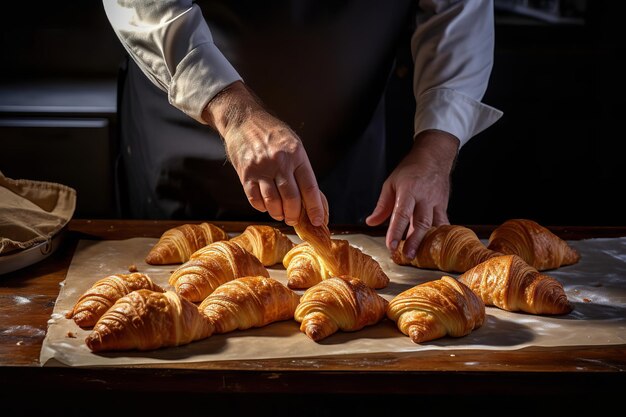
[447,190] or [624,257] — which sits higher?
[447,190]

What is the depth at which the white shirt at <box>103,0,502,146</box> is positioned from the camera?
6.50 feet

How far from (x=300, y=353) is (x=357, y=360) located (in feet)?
0.38

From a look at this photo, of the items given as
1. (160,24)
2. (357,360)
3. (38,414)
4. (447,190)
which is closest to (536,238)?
(447,190)

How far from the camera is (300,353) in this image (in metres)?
1.69

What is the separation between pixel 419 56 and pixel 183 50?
2.69 ft

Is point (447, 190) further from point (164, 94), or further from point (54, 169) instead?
point (54, 169)

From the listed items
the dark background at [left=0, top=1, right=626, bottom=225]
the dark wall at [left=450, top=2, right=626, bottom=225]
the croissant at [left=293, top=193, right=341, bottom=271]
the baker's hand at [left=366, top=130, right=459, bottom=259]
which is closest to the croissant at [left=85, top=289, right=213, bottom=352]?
the croissant at [left=293, top=193, right=341, bottom=271]

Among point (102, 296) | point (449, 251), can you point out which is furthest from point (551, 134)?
point (102, 296)

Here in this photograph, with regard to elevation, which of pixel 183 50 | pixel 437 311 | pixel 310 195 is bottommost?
pixel 437 311

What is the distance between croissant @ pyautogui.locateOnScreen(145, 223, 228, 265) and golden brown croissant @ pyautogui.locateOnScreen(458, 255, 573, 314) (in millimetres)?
717

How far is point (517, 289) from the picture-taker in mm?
1936

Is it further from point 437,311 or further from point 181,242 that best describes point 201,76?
point 437,311

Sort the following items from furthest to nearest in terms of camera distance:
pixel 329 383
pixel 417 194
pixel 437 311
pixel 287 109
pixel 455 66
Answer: pixel 287 109
pixel 455 66
pixel 417 194
pixel 437 311
pixel 329 383

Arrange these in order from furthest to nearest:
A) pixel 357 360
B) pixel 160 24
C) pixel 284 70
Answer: pixel 284 70 < pixel 160 24 < pixel 357 360
